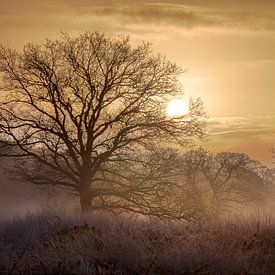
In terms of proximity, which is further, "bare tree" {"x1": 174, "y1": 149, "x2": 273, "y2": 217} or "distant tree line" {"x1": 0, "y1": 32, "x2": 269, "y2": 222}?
"bare tree" {"x1": 174, "y1": 149, "x2": 273, "y2": 217}

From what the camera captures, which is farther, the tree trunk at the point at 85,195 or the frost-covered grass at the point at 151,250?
the tree trunk at the point at 85,195

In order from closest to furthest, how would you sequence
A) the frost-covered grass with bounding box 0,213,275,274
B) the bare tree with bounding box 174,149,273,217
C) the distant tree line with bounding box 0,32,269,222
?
the frost-covered grass with bounding box 0,213,275,274, the distant tree line with bounding box 0,32,269,222, the bare tree with bounding box 174,149,273,217

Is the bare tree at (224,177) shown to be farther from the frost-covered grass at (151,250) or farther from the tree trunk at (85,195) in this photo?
the frost-covered grass at (151,250)

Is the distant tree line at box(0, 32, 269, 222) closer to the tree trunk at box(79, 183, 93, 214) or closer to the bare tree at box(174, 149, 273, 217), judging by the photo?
the tree trunk at box(79, 183, 93, 214)

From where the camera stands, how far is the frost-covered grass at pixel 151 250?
8.46m

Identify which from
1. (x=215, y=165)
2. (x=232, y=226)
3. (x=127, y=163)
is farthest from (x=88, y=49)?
(x=215, y=165)

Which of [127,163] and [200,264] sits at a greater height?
[127,163]

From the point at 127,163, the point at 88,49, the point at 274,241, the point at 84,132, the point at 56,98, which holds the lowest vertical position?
the point at 274,241

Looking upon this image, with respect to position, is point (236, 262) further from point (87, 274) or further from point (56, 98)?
point (56, 98)

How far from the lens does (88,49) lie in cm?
2106

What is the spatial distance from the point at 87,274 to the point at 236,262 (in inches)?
105

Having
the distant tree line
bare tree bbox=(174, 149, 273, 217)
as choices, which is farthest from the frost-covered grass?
bare tree bbox=(174, 149, 273, 217)

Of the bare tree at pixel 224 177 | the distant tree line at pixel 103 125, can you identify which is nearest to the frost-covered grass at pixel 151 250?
the distant tree line at pixel 103 125

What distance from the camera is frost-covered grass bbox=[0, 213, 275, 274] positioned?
8.46 meters
